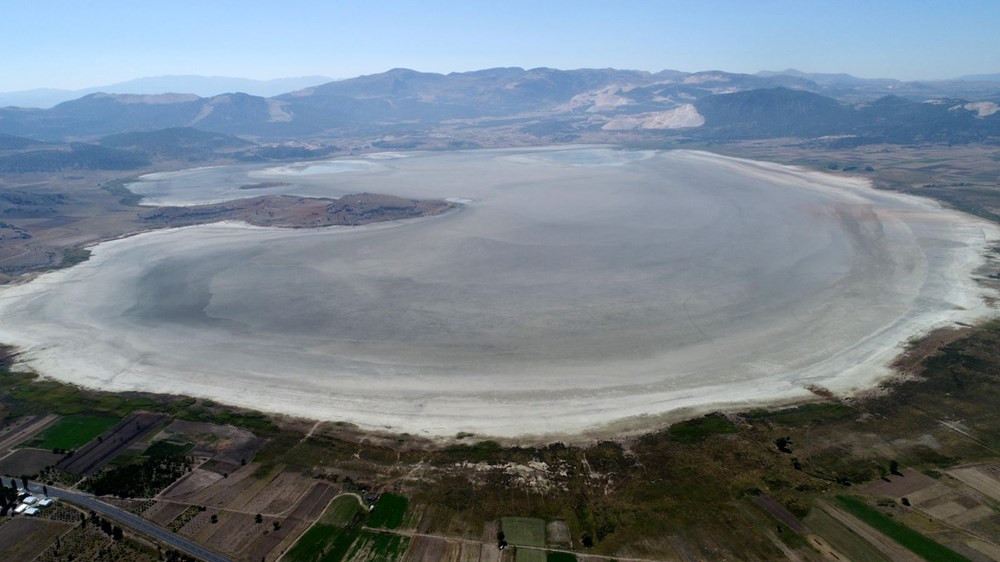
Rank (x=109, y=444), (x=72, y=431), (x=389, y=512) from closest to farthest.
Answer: (x=389, y=512), (x=109, y=444), (x=72, y=431)

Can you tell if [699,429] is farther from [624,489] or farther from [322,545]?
[322,545]

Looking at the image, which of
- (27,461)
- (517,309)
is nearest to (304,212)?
(517,309)

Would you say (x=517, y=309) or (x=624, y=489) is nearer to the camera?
(x=624, y=489)

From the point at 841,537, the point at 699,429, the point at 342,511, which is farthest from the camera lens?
the point at 699,429

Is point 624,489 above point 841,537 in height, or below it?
above

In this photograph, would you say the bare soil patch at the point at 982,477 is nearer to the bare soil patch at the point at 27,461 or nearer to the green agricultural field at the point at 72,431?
the green agricultural field at the point at 72,431

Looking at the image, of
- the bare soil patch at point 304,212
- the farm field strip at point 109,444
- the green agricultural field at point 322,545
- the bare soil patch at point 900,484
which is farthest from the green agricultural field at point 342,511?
the bare soil patch at point 304,212
